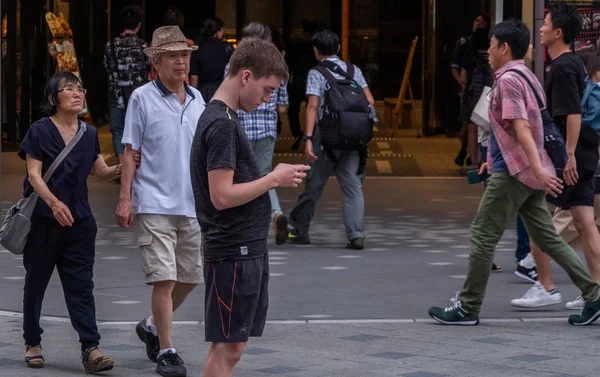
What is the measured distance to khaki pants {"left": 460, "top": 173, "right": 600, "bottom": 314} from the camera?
8008 mm

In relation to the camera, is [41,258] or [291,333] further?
[291,333]

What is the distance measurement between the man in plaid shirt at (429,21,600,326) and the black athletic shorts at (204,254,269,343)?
9.73 feet

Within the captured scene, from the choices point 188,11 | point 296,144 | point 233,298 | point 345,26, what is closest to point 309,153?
point 233,298

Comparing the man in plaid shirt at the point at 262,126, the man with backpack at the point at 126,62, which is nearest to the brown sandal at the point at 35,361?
the man in plaid shirt at the point at 262,126

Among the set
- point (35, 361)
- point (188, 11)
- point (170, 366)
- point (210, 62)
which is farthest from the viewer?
point (188, 11)

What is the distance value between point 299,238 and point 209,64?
3.14 m

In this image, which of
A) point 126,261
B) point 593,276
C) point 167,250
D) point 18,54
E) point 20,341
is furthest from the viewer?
point 18,54

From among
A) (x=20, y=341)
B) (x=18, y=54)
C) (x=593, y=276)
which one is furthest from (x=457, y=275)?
(x=18, y=54)

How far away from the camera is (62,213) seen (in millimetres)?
6863

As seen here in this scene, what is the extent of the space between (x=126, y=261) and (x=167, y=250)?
12.8 feet

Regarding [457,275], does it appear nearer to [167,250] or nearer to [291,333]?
[291,333]

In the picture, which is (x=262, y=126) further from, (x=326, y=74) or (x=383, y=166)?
(x=383, y=166)

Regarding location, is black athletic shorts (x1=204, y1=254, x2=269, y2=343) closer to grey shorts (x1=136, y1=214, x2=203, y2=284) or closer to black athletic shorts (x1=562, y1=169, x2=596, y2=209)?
grey shorts (x1=136, y1=214, x2=203, y2=284)

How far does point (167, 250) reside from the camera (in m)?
6.91
